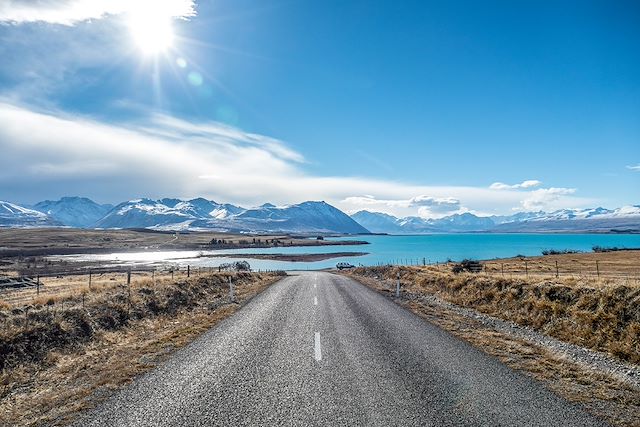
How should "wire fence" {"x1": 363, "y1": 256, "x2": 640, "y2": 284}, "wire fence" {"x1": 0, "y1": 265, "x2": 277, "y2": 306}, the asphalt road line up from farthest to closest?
"wire fence" {"x1": 363, "y1": 256, "x2": 640, "y2": 284} → "wire fence" {"x1": 0, "y1": 265, "x2": 277, "y2": 306} → the asphalt road

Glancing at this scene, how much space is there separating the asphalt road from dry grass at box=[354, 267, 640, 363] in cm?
412

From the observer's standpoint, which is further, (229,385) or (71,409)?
(229,385)

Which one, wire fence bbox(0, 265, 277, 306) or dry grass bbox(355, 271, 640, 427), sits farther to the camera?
wire fence bbox(0, 265, 277, 306)

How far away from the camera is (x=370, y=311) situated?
1853 cm

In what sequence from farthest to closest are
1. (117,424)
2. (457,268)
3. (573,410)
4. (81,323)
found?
(457,268)
(81,323)
(573,410)
(117,424)

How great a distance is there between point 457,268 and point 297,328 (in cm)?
3019

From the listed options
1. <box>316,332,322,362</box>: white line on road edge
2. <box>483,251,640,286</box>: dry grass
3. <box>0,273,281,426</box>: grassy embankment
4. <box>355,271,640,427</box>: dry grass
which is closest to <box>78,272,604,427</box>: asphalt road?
<box>316,332,322,362</box>: white line on road edge

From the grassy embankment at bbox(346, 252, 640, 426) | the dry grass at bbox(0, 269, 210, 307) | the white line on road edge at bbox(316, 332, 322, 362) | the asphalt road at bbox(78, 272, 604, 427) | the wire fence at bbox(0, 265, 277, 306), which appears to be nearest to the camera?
the asphalt road at bbox(78, 272, 604, 427)

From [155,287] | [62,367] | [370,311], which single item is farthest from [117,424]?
[155,287]

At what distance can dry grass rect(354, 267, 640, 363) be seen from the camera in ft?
39.0

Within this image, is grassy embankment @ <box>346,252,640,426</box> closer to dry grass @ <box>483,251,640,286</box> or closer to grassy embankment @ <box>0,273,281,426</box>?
dry grass @ <box>483,251,640,286</box>

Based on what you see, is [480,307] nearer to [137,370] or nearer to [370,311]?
[370,311]

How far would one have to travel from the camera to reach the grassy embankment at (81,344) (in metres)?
8.26

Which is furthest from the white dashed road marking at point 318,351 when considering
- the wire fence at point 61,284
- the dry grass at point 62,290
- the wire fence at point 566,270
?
the wire fence at point 566,270
